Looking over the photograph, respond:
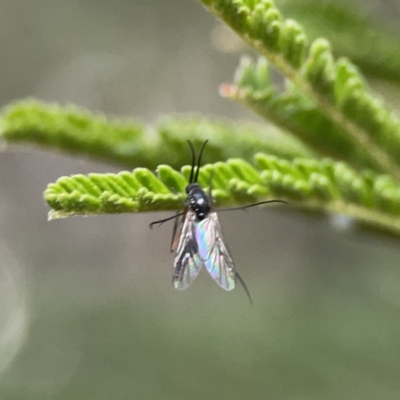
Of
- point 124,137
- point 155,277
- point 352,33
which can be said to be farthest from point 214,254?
point 155,277

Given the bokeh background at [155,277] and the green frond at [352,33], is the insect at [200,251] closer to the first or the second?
the bokeh background at [155,277]

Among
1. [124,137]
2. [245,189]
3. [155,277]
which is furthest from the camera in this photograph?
[155,277]

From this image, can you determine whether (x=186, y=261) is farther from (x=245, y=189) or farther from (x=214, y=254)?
(x=245, y=189)

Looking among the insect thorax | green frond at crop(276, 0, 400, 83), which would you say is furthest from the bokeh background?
the insect thorax

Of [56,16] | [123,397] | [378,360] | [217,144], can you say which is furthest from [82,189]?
[56,16]

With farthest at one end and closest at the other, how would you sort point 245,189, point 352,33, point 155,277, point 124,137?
point 155,277
point 352,33
point 124,137
point 245,189

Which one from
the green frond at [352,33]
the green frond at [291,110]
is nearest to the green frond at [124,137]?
the green frond at [291,110]
